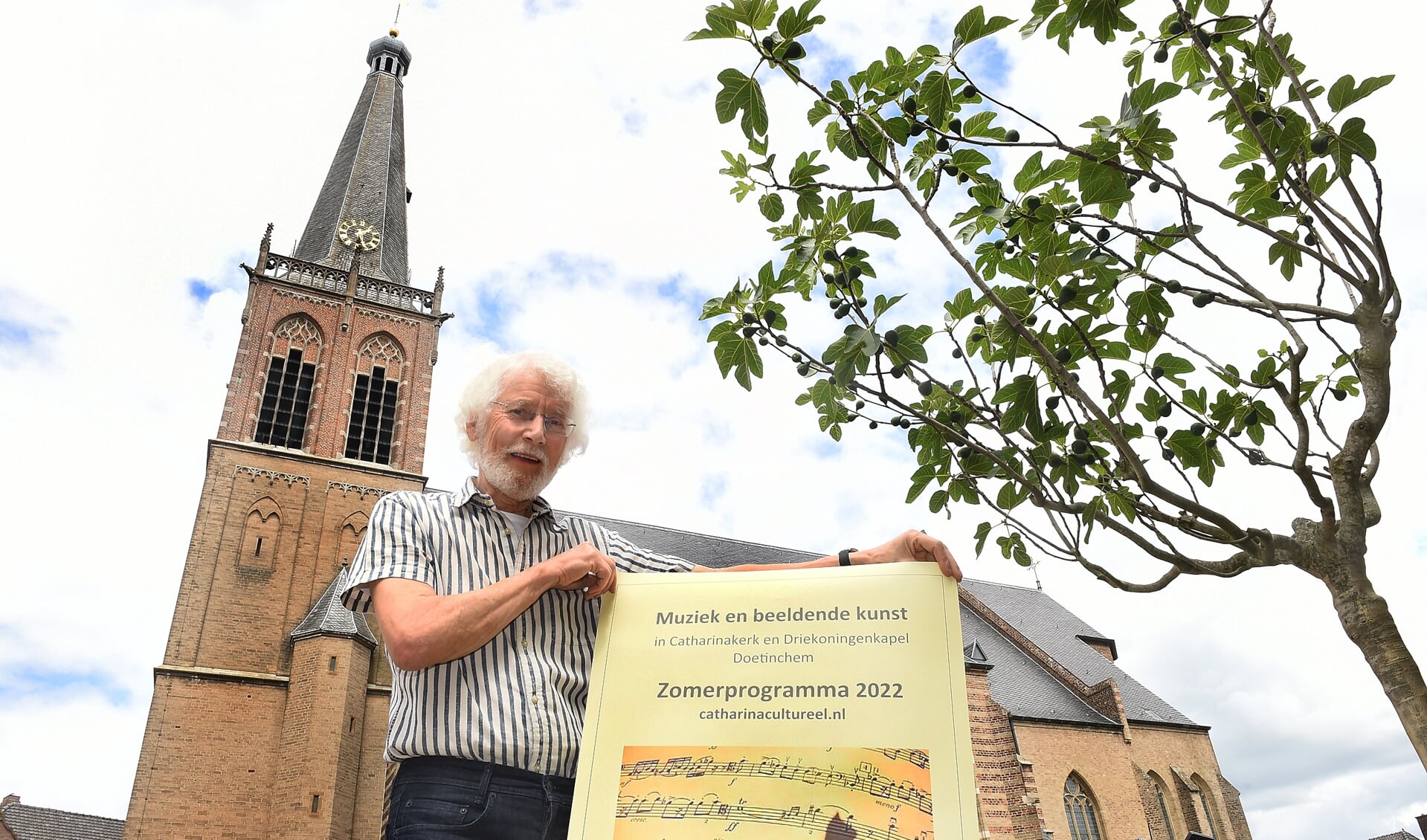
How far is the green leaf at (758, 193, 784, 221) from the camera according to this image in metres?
3.14

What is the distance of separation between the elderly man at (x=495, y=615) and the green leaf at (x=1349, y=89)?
2.01m

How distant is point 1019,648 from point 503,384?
29.0 m

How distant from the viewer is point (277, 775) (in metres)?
19.5

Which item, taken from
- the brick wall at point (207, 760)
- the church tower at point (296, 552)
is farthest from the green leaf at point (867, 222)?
the brick wall at point (207, 760)

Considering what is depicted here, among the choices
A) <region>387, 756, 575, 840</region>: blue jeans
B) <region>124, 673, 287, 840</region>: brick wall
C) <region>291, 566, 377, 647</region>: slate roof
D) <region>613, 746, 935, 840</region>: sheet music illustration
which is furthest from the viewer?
<region>291, 566, 377, 647</region>: slate roof

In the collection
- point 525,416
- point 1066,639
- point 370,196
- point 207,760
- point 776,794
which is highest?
point 370,196

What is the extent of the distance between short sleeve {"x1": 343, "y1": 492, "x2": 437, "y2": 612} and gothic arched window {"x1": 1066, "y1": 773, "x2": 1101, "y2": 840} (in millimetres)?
25135

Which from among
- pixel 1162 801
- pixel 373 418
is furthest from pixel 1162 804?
pixel 373 418

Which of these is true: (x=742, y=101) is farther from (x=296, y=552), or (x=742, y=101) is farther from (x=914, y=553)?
(x=296, y=552)

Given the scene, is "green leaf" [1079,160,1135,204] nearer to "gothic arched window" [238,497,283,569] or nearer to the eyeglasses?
the eyeglasses

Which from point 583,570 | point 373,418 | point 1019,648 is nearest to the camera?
point 583,570

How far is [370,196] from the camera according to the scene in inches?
1315

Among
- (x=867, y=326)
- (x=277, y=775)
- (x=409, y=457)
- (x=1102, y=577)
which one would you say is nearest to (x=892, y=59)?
(x=867, y=326)

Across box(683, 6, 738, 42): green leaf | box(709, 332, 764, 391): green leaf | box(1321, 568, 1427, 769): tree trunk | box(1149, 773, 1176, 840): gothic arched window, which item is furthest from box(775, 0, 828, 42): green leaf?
box(1149, 773, 1176, 840): gothic arched window
